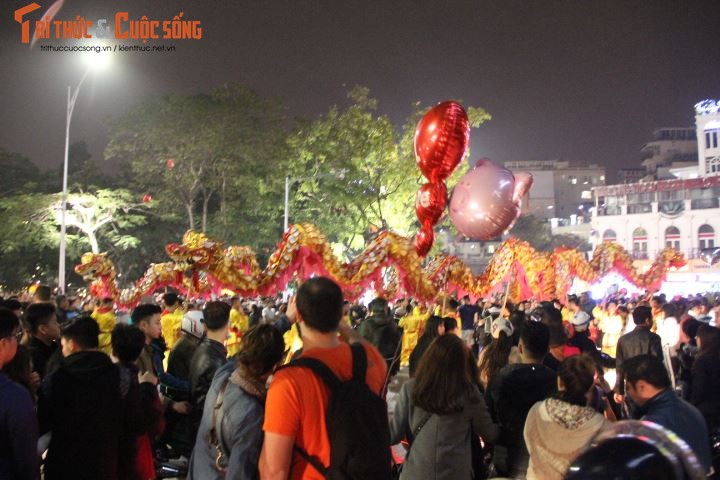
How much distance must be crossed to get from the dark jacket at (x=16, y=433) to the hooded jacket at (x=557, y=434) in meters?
2.31

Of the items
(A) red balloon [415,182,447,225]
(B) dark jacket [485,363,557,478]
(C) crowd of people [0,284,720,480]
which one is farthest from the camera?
(A) red balloon [415,182,447,225]

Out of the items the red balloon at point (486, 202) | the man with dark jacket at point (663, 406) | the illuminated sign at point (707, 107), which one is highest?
the illuminated sign at point (707, 107)

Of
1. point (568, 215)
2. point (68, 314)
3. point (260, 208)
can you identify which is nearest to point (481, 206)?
point (68, 314)

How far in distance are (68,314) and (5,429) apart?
8.05 m

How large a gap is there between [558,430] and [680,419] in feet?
2.63

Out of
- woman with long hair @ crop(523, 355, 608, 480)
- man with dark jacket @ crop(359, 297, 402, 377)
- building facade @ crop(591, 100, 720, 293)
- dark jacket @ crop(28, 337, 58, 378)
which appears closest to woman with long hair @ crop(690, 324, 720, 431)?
woman with long hair @ crop(523, 355, 608, 480)

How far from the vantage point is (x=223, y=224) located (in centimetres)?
2728

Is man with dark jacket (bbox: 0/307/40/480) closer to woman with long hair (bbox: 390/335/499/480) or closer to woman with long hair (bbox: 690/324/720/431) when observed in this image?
woman with long hair (bbox: 390/335/499/480)

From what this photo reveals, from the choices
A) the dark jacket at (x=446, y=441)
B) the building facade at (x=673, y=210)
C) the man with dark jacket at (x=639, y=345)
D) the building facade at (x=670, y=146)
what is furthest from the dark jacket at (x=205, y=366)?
the building facade at (x=670, y=146)

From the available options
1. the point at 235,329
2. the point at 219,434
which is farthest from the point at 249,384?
the point at 235,329

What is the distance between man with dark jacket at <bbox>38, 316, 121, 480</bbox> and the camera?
3484 millimetres

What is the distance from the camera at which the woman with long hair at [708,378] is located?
5.32m

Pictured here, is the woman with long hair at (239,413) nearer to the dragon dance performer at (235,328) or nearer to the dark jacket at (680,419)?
the dark jacket at (680,419)

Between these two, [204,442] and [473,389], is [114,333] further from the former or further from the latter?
[473,389]
